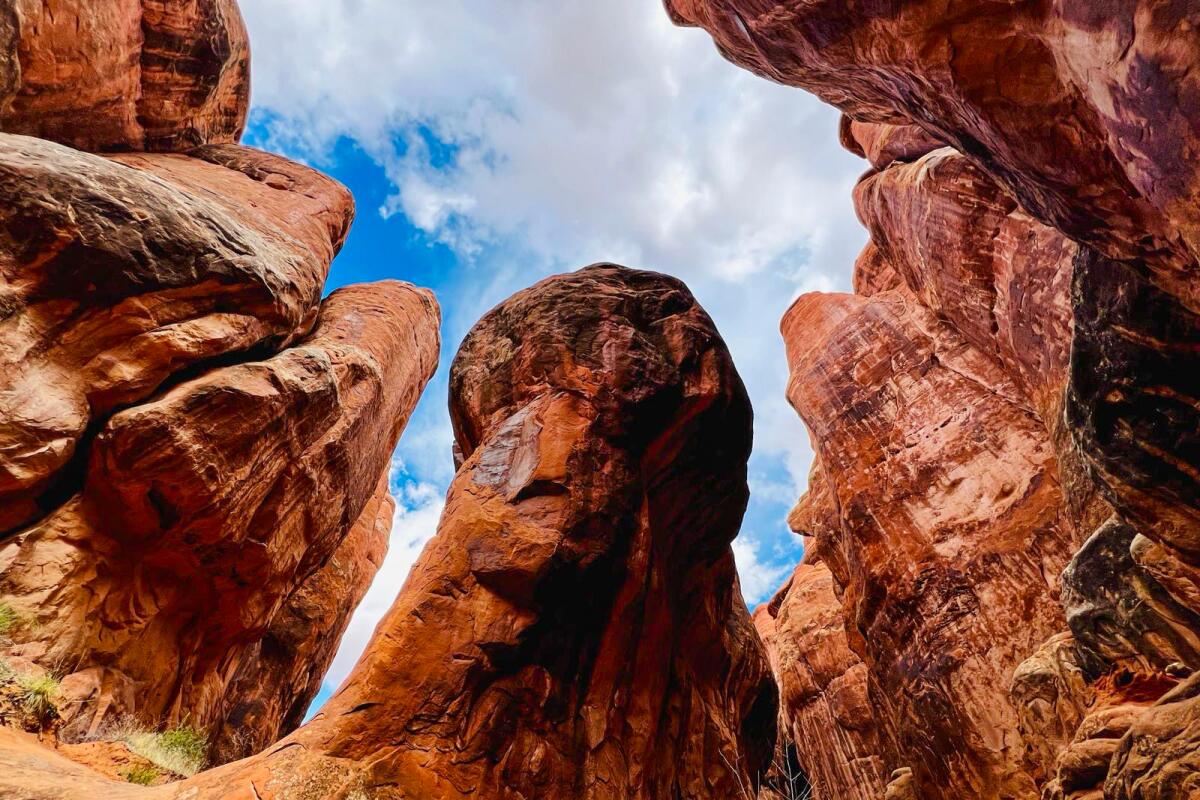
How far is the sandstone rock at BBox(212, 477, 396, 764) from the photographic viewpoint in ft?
54.8

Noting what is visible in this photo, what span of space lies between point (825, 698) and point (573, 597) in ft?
48.6

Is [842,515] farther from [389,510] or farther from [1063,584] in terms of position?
[389,510]

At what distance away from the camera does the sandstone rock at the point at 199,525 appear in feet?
31.9

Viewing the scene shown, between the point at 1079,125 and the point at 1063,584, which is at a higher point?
the point at 1079,125

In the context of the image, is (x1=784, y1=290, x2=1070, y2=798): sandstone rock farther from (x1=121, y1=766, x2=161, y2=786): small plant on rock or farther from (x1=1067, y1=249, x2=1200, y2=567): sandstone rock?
(x1=121, y1=766, x2=161, y2=786): small plant on rock

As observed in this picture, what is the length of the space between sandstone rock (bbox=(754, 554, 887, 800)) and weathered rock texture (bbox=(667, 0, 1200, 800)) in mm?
808

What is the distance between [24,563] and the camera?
29.8 ft

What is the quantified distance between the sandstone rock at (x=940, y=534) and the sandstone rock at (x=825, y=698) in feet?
8.27

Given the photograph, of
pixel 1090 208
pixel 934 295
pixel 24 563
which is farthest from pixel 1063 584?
pixel 24 563

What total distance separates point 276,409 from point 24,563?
4.09 meters

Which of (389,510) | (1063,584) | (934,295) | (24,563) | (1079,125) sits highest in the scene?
(389,510)

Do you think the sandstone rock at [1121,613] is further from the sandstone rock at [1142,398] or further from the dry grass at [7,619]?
the dry grass at [7,619]

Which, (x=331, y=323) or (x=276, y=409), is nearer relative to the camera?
(x=276, y=409)

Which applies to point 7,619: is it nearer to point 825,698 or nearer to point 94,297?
point 94,297
